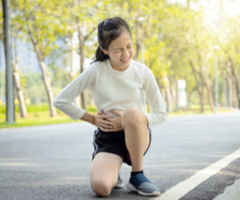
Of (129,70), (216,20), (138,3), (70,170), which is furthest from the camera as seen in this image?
(216,20)

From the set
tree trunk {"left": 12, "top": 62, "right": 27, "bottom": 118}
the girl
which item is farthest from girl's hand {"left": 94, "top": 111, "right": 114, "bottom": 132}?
tree trunk {"left": 12, "top": 62, "right": 27, "bottom": 118}

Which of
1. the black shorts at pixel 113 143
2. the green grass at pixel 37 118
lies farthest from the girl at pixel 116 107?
the green grass at pixel 37 118

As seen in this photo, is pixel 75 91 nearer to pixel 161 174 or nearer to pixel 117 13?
pixel 161 174

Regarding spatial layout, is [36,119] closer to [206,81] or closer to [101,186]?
[206,81]

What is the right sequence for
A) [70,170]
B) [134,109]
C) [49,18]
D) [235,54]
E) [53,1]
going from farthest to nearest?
[235,54] → [53,1] → [49,18] → [70,170] → [134,109]

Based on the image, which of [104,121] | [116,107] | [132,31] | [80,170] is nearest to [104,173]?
[104,121]

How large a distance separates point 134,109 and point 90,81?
51 centimetres

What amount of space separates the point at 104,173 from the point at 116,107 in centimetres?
63

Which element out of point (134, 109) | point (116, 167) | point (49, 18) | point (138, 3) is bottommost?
point (116, 167)

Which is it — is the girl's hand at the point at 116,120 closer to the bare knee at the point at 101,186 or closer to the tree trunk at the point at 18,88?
the bare knee at the point at 101,186

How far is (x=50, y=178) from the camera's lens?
430 cm

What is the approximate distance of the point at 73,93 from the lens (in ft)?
11.2

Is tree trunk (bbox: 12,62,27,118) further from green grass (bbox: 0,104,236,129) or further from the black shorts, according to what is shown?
the black shorts

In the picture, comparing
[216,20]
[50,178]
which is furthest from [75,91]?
[216,20]
